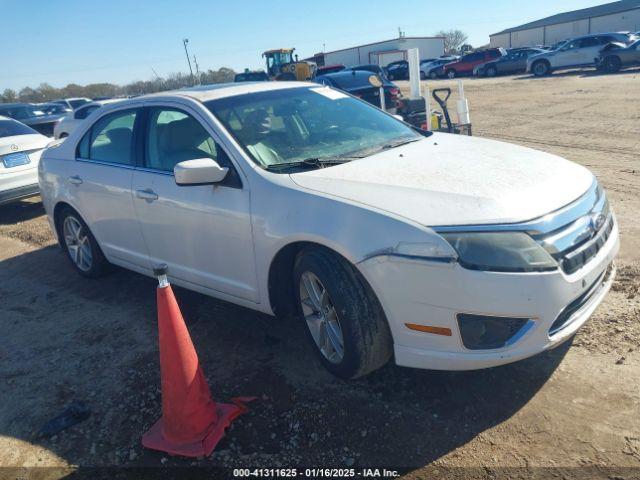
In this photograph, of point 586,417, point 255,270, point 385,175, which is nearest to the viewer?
point 586,417

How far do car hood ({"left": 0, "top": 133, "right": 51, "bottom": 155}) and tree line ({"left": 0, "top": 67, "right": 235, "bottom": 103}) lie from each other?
43.3 m

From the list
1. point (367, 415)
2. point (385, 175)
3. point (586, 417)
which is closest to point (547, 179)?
point (385, 175)

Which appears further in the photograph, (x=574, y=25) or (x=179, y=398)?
(x=574, y=25)

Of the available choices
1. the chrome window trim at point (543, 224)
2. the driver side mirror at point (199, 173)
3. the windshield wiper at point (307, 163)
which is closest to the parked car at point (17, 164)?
the driver side mirror at point (199, 173)

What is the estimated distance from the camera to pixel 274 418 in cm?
298

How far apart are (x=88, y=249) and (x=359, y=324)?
3416mm

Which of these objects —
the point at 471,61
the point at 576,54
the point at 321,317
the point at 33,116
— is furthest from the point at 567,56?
the point at 321,317

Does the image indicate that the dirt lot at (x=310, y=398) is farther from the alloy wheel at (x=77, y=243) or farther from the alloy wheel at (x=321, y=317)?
the alloy wheel at (x=77, y=243)

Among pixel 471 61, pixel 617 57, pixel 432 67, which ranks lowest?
pixel 432 67

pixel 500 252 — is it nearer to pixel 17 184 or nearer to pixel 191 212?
pixel 191 212

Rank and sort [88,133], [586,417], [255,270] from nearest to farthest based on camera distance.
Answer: [586,417], [255,270], [88,133]

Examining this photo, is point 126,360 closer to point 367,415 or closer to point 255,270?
point 255,270

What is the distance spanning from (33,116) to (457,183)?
58.1ft

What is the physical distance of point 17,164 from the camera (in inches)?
329
